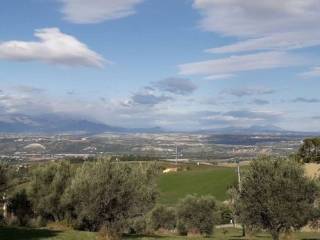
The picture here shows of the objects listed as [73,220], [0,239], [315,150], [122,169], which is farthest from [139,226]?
[315,150]

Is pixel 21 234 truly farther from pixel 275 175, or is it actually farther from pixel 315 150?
pixel 315 150

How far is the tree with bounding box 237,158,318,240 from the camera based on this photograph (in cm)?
3528

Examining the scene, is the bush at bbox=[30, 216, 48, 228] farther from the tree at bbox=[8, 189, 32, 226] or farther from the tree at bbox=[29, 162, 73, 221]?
the tree at bbox=[8, 189, 32, 226]

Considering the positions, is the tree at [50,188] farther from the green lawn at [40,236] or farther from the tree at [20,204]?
the green lawn at [40,236]

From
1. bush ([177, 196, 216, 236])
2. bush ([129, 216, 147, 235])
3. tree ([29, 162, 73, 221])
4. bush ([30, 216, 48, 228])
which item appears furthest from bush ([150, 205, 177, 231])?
bush ([30, 216, 48, 228])

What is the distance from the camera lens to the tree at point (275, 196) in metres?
35.3

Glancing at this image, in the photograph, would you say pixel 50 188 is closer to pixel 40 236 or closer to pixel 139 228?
pixel 139 228

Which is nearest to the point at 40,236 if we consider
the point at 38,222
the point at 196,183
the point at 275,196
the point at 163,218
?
the point at 38,222

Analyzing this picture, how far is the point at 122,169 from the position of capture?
140 feet

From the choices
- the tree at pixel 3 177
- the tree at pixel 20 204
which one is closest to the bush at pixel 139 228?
the tree at pixel 20 204

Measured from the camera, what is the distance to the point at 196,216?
64062mm

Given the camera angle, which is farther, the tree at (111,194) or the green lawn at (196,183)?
the green lawn at (196,183)

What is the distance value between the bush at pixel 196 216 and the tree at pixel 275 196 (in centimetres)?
2636

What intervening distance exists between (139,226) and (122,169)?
19.7 metres
